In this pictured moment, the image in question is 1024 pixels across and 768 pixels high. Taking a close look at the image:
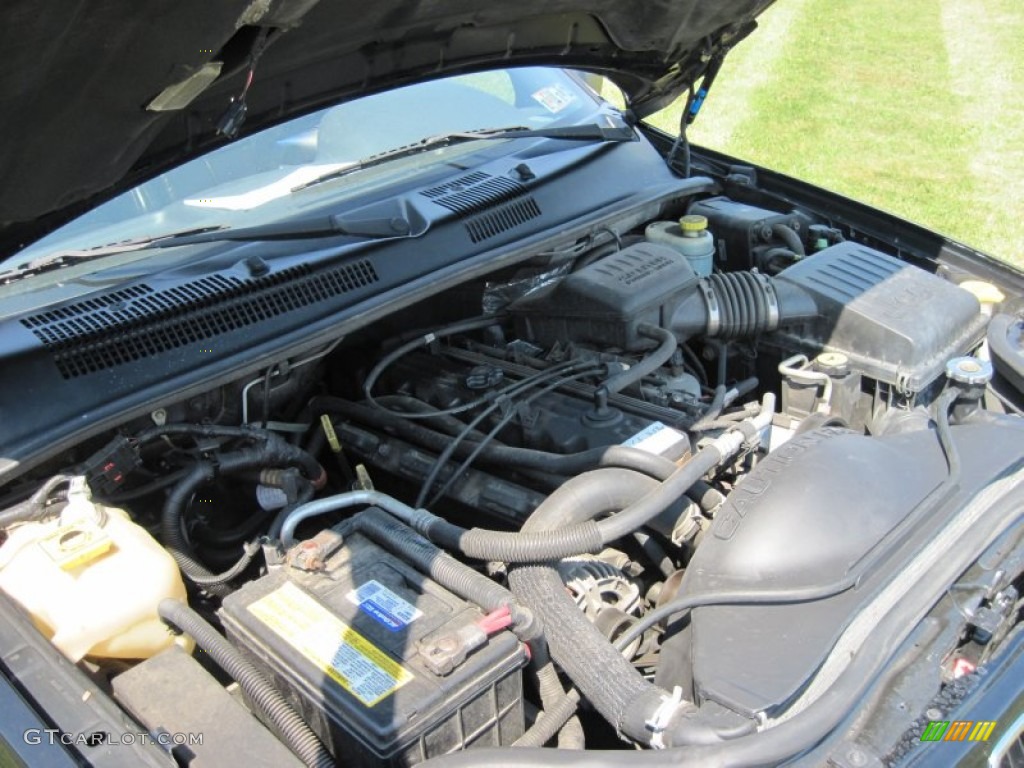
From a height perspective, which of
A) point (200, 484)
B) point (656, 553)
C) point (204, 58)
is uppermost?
point (204, 58)

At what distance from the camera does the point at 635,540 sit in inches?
75.7

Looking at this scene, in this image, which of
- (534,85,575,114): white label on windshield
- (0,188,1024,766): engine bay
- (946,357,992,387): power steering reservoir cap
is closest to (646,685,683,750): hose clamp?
(0,188,1024,766): engine bay

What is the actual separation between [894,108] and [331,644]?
854 cm

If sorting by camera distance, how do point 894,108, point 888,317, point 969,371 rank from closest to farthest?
point 969,371 < point 888,317 < point 894,108

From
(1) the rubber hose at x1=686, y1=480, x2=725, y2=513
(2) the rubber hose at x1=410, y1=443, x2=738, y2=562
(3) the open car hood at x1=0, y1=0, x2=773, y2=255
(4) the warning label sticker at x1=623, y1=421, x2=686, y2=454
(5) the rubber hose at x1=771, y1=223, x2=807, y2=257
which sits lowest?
(1) the rubber hose at x1=686, y1=480, x2=725, y2=513

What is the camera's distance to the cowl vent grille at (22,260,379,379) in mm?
1714

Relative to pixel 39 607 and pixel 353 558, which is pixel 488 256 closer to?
pixel 353 558

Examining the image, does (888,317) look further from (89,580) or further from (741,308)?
(89,580)

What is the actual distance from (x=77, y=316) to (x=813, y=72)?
30.3 feet

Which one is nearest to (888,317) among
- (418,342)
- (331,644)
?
(418,342)

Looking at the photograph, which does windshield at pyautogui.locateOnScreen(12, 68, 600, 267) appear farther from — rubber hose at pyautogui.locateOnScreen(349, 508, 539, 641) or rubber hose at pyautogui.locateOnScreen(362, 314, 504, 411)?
rubber hose at pyautogui.locateOnScreen(349, 508, 539, 641)

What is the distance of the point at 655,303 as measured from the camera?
2.26 metres

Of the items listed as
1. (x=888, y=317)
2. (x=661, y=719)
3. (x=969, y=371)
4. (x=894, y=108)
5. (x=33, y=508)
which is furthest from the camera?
(x=894, y=108)

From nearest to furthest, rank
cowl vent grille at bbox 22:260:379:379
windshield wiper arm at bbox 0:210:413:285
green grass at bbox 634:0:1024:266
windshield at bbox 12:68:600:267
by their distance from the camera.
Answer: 1. cowl vent grille at bbox 22:260:379:379
2. windshield wiper arm at bbox 0:210:413:285
3. windshield at bbox 12:68:600:267
4. green grass at bbox 634:0:1024:266
